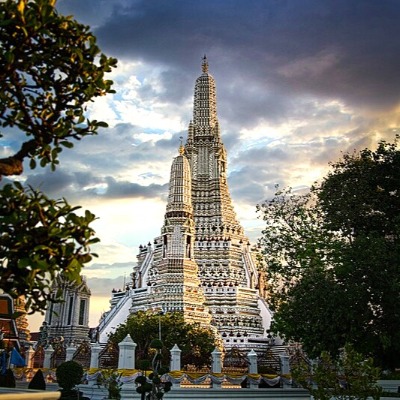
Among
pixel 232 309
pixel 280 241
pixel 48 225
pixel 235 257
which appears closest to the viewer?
pixel 48 225

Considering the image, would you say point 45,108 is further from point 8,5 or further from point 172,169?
point 172,169

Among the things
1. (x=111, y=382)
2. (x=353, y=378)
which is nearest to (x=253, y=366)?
(x=111, y=382)

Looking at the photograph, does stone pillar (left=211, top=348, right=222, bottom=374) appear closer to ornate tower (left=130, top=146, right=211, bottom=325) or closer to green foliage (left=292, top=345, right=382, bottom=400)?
green foliage (left=292, top=345, right=382, bottom=400)

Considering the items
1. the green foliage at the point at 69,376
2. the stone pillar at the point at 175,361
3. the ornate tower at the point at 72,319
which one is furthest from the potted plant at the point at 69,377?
the ornate tower at the point at 72,319

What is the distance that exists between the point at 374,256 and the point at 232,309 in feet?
112

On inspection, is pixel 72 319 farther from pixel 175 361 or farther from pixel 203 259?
pixel 175 361

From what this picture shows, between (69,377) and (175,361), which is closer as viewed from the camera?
(69,377)

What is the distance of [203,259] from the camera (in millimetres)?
57656

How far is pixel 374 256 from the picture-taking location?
2052 centimetres

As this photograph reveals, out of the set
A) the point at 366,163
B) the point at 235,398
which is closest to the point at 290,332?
the point at 235,398

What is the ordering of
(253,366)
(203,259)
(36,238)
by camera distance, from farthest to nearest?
(203,259)
(253,366)
(36,238)

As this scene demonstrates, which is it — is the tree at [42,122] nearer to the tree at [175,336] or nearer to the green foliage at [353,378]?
the green foliage at [353,378]

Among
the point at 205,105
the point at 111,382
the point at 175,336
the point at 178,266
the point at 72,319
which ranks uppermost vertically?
the point at 205,105

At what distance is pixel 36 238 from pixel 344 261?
1927 cm
